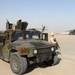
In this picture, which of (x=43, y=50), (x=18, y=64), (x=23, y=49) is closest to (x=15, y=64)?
(x=18, y=64)

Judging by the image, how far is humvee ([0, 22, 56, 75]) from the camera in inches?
312

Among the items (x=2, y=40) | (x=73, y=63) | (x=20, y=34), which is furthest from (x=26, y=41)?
(x=73, y=63)

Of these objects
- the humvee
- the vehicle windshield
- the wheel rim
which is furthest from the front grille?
the vehicle windshield

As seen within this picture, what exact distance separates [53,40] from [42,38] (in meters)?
1.62

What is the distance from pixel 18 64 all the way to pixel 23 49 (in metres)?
0.67

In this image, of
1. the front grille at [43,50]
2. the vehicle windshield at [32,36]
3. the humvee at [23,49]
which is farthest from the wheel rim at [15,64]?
the vehicle windshield at [32,36]

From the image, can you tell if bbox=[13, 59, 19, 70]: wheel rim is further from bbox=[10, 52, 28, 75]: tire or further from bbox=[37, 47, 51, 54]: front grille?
bbox=[37, 47, 51, 54]: front grille

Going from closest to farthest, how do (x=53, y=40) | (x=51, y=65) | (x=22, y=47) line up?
(x=22, y=47) < (x=51, y=65) < (x=53, y=40)

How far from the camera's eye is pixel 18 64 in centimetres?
807

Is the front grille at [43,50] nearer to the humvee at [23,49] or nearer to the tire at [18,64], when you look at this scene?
the humvee at [23,49]

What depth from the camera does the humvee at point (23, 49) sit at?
7922 mm

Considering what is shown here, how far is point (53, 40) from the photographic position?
37.1 ft

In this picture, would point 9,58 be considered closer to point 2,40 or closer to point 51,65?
point 2,40

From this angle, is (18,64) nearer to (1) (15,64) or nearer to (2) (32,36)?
(1) (15,64)
